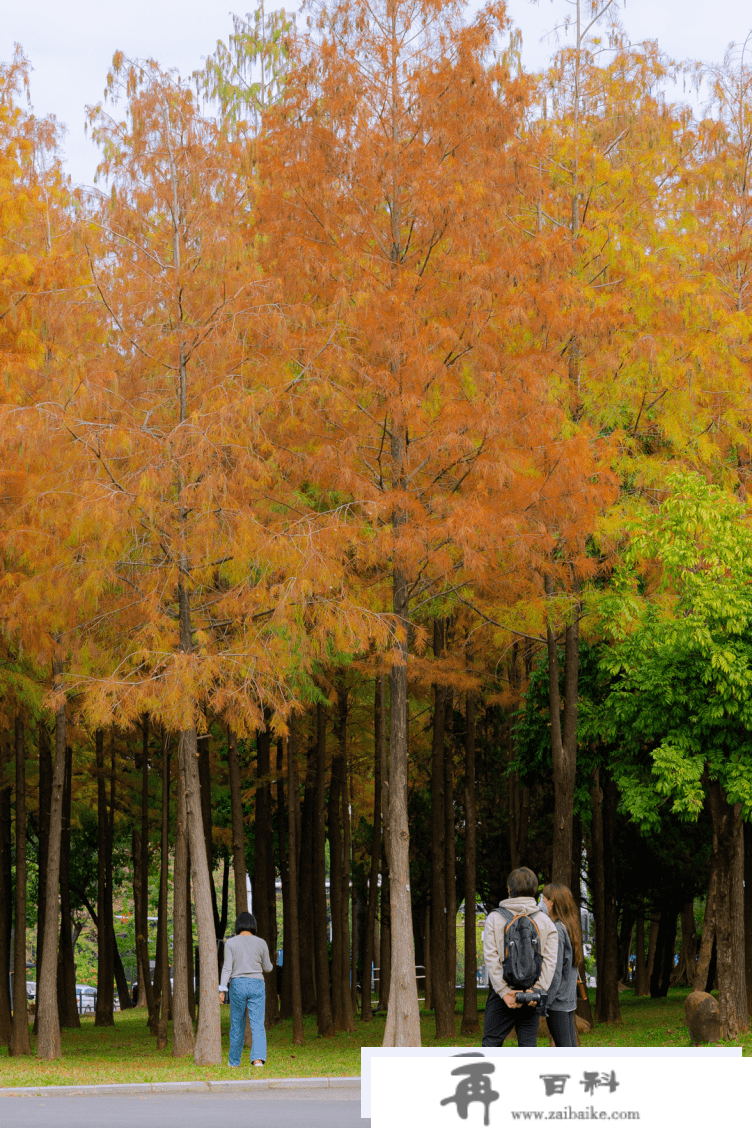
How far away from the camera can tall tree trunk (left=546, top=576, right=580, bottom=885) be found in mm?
18516

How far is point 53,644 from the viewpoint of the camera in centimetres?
1684

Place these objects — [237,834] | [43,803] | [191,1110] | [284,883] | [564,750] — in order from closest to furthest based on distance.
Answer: [191,1110], [564,750], [237,834], [43,803], [284,883]

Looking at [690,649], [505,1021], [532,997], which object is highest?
[690,649]

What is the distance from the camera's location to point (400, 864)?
52.3 ft

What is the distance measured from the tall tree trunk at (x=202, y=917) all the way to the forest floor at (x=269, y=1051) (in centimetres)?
36

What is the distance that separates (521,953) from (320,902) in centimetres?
1725

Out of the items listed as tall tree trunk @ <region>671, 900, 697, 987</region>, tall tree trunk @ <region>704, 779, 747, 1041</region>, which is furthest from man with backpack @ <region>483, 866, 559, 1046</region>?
tall tree trunk @ <region>671, 900, 697, 987</region>

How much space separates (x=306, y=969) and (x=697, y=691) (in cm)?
1776

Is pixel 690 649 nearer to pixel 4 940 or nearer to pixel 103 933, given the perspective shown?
pixel 4 940

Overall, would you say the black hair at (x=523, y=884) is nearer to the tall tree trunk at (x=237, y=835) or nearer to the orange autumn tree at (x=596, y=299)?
the orange autumn tree at (x=596, y=299)

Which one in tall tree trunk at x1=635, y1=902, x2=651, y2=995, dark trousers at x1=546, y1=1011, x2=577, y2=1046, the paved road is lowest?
tall tree trunk at x1=635, y1=902, x2=651, y2=995

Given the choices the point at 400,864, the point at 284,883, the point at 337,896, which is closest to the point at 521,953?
the point at 400,864
